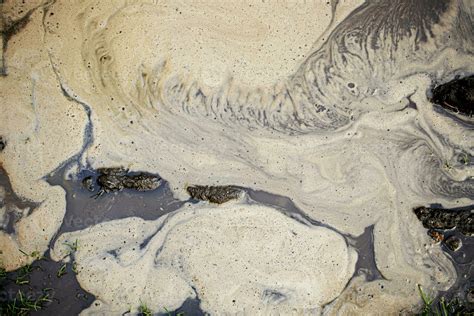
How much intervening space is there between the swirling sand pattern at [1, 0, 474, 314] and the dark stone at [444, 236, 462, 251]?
0.09 metres

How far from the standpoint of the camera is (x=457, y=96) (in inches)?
89.9

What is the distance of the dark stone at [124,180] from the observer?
2301mm

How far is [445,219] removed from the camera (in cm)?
232

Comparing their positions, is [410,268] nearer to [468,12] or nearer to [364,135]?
[364,135]

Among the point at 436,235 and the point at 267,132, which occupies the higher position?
the point at 267,132

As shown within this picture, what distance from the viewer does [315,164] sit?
2.34 m

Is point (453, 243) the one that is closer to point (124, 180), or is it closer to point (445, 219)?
point (445, 219)

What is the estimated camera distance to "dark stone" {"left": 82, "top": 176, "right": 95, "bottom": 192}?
2.32 metres

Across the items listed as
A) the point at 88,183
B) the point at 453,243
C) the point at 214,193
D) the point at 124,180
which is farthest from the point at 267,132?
the point at 453,243

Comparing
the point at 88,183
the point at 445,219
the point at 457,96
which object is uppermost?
the point at 457,96

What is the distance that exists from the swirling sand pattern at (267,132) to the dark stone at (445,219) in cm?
6

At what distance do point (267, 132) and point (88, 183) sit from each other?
1110 millimetres

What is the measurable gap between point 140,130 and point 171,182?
36 centimetres

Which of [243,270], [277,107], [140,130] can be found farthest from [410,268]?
[140,130]
